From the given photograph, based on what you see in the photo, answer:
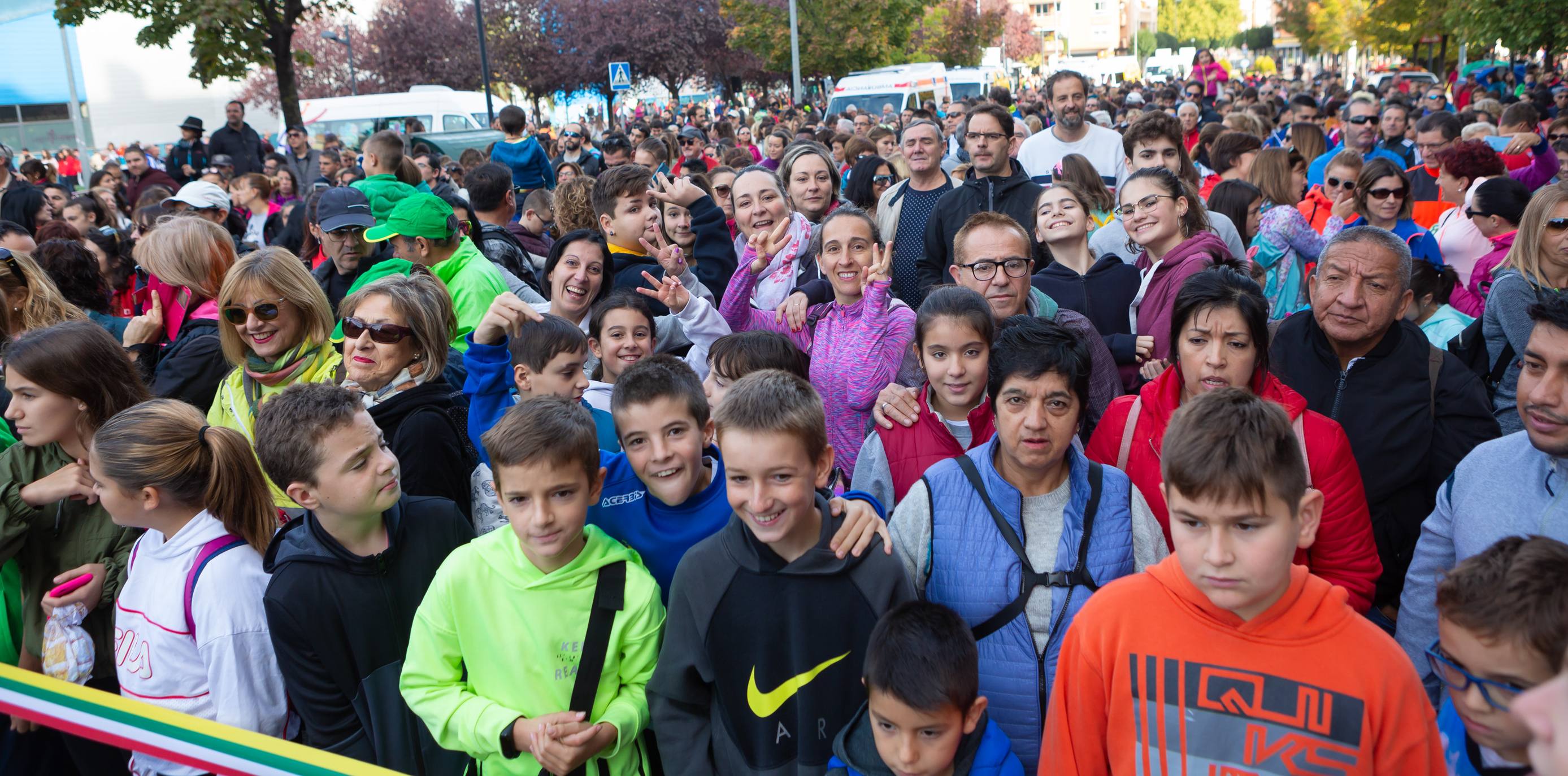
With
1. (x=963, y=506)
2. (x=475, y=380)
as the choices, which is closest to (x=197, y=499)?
(x=475, y=380)

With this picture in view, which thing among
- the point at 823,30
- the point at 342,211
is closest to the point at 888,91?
the point at 823,30

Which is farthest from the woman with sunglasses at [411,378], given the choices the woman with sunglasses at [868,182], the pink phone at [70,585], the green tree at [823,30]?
the green tree at [823,30]

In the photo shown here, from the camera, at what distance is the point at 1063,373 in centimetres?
286

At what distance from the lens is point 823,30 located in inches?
1196

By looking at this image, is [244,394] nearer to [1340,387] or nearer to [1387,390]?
[1340,387]

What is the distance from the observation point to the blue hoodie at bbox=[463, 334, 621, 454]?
394cm

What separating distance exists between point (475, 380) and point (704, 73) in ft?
137

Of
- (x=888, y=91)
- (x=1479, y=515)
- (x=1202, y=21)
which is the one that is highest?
(x=1202, y=21)

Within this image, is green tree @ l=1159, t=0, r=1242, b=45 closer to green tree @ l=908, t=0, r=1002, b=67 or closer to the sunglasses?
green tree @ l=908, t=0, r=1002, b=67

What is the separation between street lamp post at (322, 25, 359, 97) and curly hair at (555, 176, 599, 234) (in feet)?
115

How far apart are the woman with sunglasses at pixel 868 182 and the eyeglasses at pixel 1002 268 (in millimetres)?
4231

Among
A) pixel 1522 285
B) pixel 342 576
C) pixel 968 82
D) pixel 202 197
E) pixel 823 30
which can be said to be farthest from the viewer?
pixel 823 30

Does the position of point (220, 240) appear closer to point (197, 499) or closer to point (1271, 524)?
point (197, 499)

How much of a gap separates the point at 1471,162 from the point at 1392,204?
152cm
